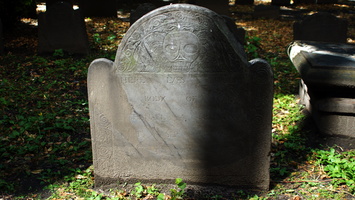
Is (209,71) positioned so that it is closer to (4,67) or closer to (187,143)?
(187,143)

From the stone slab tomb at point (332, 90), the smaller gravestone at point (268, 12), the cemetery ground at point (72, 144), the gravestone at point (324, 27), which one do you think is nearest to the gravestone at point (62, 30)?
the cemetery ground at point (72, 144)

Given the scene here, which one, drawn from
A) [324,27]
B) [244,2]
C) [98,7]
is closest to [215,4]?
[98,7]

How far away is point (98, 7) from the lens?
11.1 meters

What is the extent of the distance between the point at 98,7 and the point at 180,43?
28.9ft

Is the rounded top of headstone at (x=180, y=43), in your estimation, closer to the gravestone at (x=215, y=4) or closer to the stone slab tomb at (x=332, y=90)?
the stone slab tomb at (x=332, y=90)

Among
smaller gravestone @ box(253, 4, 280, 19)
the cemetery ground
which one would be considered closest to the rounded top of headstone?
the cemetery ground

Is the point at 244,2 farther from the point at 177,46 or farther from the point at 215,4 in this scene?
the point at 177,46

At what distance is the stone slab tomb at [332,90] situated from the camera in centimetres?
395

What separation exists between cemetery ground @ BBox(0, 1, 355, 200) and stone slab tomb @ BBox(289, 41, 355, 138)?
0.24 metres

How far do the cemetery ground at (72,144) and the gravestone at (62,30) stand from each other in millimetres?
211

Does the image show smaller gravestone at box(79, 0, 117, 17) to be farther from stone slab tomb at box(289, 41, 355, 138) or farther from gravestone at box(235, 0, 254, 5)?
stone slab tomb at box(289, 41, 355, 138)

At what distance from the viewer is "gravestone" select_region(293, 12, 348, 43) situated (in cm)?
736

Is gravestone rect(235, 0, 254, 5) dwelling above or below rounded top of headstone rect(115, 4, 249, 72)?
above

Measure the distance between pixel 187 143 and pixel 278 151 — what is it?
1.30 metres
